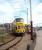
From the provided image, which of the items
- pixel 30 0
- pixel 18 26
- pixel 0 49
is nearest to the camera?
pixel 0 49

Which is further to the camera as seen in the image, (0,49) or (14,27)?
(14,27)

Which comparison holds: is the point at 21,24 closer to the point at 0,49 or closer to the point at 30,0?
the point at 30,0

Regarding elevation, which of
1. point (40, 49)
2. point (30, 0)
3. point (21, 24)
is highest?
point (30, 0)

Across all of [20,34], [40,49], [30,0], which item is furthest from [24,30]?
[40,49]

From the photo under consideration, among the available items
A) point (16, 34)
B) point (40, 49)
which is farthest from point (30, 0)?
point (16, 34)

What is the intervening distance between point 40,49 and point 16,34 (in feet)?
46.4

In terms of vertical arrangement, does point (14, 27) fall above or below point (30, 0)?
below

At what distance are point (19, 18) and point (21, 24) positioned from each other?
1.72 m

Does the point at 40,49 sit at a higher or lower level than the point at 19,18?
lower

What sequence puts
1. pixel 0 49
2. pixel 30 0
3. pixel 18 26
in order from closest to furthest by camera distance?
pixel 0 49 < pixel 30 0 < pixel 18 26

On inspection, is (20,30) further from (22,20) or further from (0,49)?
(0,49)

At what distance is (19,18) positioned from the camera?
26.3 metres

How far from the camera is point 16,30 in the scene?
2531cm

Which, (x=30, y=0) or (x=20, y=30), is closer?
(x=30, y=0)
